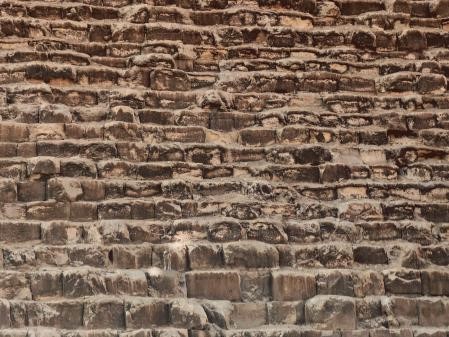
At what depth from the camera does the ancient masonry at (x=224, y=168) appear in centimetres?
760

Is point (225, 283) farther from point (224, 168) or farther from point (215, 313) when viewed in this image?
point (224, 168)

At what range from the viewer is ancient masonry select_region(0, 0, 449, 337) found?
7602 mm

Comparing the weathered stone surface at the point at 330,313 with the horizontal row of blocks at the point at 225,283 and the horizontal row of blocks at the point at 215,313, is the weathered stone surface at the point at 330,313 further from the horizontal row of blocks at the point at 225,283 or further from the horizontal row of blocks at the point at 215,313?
the horizontal row of blocks at the point at 225,283

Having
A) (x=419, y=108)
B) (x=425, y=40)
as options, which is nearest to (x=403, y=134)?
(x=419, y=108)

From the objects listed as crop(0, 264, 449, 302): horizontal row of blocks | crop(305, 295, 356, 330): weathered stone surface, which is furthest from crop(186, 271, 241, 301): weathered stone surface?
crop(305, 295, 356, 330): weathered stone surface

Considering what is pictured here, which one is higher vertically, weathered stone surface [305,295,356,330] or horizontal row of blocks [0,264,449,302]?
horizontal row of blocks [0,264,449,302]

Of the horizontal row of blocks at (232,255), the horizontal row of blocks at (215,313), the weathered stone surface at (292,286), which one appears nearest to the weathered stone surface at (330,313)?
the horizontal row of blocks at (215,313)

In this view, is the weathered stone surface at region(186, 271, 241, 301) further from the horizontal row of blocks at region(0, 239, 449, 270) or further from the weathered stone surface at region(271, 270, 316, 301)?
the weathered stone surface at region(271, 270, 316, 301)

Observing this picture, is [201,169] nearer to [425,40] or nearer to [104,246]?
[104,246]

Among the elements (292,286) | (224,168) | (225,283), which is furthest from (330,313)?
(224,168)

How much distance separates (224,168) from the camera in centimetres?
860

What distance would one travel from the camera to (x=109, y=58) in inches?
368

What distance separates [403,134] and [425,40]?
150cm

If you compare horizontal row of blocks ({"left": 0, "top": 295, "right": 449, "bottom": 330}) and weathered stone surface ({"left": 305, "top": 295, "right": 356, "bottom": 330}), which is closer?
horizontal row of blocks ({"left": 0, "top": 295, "right": 449, "bottom": 330})
